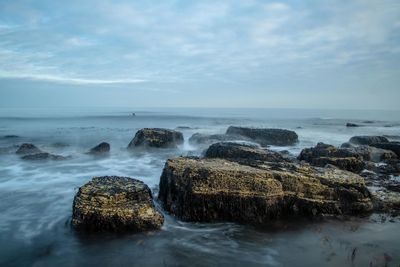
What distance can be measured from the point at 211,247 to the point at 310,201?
317 cm

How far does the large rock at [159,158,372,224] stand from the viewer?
28.2 ft

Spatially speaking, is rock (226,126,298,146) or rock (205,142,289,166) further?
rock (226,126,298,146)

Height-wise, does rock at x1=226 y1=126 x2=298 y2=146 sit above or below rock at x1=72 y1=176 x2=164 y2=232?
above

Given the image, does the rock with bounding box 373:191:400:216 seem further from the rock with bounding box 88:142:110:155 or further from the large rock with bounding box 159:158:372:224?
the rock with bounding box 88:142:110:155

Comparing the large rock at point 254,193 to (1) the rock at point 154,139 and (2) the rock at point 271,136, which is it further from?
(2) the rock at point 271,136

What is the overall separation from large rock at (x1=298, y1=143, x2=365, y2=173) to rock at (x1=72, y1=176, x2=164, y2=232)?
25.8ft

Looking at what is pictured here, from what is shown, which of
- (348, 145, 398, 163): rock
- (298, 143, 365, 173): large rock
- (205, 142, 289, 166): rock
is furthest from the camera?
(348, 145, 398, 163): rock

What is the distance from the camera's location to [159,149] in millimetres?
21891

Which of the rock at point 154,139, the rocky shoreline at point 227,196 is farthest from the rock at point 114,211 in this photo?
the rock at point 154,139

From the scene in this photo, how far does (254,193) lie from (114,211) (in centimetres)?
345

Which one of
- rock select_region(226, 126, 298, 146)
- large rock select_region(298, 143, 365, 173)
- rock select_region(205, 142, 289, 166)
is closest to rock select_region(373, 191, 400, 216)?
large rock select_region(298, 143, 365, 173)

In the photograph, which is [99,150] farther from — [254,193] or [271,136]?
[254,193]

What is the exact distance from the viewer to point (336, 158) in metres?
13.5

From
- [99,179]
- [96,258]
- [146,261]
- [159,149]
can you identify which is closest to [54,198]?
[99,179]
